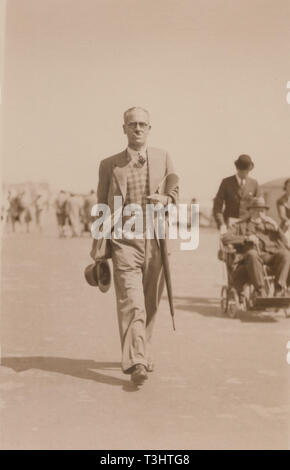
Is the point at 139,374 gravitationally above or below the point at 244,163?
below

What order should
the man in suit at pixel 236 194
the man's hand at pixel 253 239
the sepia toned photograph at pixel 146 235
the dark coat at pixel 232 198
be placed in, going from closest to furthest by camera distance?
the sepia toned photograph at pixel 146 235 < the man in suit at pixel 236 194 < the dark coat at pixel 232 198 < the man's hand at pixel 253 239

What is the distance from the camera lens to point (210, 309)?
7.95 meters

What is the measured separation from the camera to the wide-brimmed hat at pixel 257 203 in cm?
764

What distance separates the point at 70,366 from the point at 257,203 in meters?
2.80

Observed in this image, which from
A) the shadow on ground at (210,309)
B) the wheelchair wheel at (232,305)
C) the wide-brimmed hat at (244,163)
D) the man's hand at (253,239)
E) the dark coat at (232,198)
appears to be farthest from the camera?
the man's hand at (253,239)

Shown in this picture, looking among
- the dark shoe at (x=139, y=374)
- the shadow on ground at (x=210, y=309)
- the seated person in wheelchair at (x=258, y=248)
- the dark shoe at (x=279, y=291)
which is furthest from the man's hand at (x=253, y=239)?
the dark shoe at (x=139, y=374)

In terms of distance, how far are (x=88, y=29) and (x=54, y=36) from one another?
30cm

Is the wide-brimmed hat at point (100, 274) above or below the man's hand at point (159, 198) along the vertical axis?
below

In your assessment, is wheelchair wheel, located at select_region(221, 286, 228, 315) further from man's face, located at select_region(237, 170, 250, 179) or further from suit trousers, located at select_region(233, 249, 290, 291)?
man's face, located at select_region(237, 170, 250, 179)

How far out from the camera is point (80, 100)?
6582 millimetres

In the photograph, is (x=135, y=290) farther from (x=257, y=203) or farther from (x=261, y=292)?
(x=257, y=203)

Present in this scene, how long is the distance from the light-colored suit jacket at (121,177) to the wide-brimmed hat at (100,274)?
0.29ft

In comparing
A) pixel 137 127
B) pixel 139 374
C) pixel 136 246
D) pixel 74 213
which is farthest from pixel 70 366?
pixel 74 213

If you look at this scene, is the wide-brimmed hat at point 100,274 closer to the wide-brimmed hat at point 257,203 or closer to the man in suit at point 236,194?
the man in suit at point 236,194
